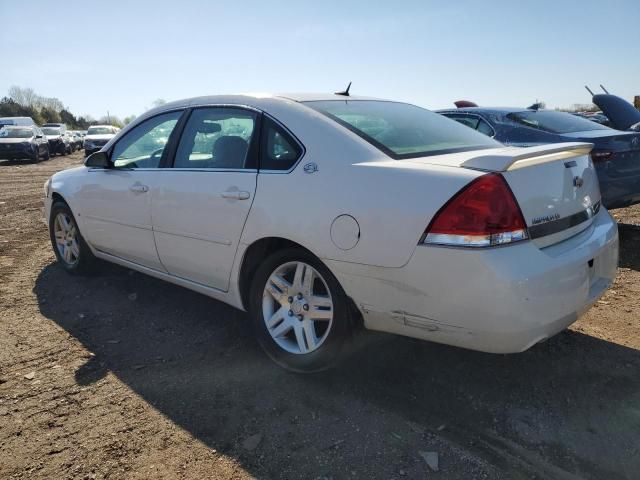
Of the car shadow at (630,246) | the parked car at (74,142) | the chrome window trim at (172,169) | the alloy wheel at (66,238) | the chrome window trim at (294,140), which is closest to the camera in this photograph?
the chrome window trim at (294,140)

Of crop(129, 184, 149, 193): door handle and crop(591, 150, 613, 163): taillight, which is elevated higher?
crop(129, 184, 149, 193): door handle

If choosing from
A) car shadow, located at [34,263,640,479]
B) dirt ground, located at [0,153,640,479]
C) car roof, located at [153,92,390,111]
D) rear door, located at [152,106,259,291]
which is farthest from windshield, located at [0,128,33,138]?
rear door, located at [152,106,259,291]

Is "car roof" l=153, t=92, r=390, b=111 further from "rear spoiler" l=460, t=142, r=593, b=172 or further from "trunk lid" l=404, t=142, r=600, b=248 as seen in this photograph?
"rear spoiler" l=460, t=142, r=593, b=172

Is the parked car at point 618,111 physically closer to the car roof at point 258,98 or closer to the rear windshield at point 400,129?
the rear windshield at point 400,129

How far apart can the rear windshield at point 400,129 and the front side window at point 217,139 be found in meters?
0.45

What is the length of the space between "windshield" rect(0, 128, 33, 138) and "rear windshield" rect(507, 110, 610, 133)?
67.2 feet

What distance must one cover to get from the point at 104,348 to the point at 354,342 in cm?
168

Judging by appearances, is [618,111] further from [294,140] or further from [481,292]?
[481,292]

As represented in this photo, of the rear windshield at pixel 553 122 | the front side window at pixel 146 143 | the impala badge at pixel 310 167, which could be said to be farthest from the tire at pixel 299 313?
the rear windshield at pixel 553 122

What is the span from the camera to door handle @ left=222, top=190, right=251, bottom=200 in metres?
2.95

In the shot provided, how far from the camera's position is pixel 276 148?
9.68 feet

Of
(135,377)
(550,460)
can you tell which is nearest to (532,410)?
(550,460)

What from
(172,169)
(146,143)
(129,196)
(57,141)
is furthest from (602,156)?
(57,141)

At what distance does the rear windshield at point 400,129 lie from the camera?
2.75m
